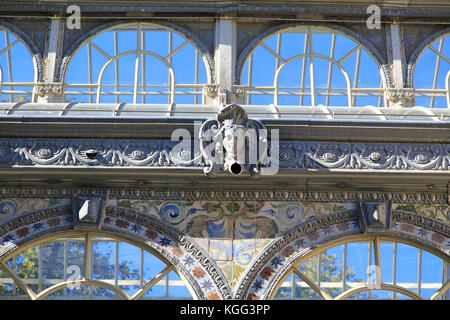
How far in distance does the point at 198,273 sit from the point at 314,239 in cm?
212

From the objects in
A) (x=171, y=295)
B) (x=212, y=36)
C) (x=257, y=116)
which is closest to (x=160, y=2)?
(x=212, y=36)

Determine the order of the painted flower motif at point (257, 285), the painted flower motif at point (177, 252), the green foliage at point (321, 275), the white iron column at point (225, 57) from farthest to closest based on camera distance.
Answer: the white iron column at point (225, 57), the painted flower motif at point (177, 252), the painted flower motif at point (257, 285), the green foliage at point (321, 275)

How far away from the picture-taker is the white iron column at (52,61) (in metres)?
21.4

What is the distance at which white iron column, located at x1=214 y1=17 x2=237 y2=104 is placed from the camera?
69.3 ft

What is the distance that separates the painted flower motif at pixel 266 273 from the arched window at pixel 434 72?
569cm

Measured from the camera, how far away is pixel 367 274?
18109mm

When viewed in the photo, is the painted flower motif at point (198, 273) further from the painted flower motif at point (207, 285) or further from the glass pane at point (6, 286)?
the glass pane at point (6, 286)

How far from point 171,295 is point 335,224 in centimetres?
315

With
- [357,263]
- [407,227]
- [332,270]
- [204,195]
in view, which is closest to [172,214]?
[204,195]

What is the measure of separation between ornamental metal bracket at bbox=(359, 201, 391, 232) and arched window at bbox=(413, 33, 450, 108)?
12.7 feet

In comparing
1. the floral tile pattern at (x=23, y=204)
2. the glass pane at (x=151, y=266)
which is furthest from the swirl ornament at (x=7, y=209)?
the glass pane at (x=151, y=266)

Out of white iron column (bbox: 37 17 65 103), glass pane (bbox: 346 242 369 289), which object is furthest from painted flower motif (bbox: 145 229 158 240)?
white iron column (bbox: 37 17 65 103)
